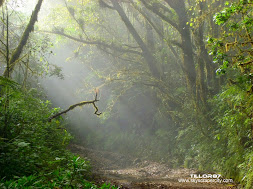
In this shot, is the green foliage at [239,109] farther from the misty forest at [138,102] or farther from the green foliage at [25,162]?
the green foliage at [25,162]

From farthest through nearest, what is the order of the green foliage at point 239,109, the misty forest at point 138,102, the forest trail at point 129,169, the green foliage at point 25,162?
the forest trail at point 129,169
the green foliage at point 239,109
the misty forest at point 138,102
the green foliage at point 25,162

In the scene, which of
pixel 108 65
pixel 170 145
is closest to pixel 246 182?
pixel 170 145

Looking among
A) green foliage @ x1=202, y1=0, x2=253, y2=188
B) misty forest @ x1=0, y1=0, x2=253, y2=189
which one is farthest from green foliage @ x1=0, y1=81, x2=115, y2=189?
green foliage @ x1=202, y1=0, x2=253, y2=188

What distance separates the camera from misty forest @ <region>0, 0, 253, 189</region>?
4680mm

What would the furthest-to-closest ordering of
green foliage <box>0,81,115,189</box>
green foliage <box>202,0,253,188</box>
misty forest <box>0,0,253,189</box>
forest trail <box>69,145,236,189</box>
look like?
1. forest trail <box>69,145,236,189</box>
2. green foliage <box>202,0,253,188</box>
3. misty forest <box>0,0,253,189</box>
4. green foliage <box>0,81,115,189</box>

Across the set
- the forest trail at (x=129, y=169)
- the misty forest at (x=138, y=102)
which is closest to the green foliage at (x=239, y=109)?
the misty forest at (x=138, y=102)

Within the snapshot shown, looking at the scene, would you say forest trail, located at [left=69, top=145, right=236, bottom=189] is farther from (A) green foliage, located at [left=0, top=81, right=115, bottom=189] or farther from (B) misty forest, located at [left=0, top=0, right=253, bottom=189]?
(A) green foliage, located at [left=0, top=81, right=115, bottom=189]

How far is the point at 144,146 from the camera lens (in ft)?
52.6

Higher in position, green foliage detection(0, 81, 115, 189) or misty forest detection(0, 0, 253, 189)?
misty forest detection(0, 0, 253, 189)

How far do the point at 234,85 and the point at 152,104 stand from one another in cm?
1092

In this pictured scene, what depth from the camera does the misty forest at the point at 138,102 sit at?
15.4 ft

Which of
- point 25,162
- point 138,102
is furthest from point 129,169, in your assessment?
point 138,102

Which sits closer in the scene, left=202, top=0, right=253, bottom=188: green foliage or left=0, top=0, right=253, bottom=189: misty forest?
left=0, top=0, right=253, bottom=189: misty forest

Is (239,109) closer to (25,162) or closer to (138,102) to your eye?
(25,162)
